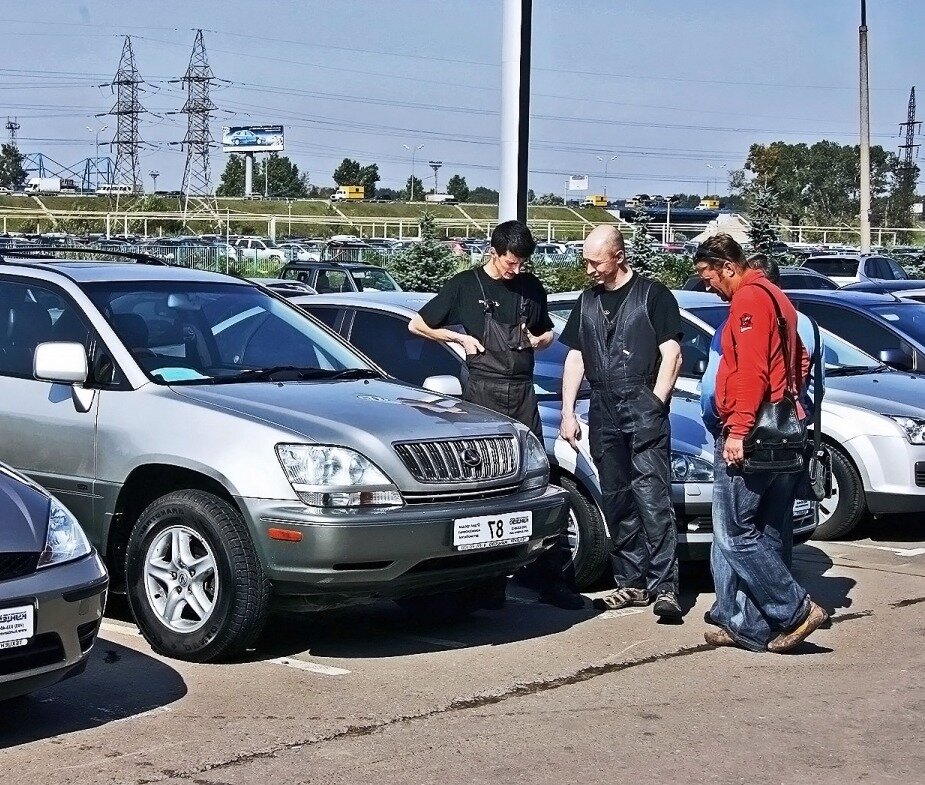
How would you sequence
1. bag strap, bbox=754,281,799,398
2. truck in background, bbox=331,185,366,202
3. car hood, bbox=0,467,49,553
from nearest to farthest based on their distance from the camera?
car hood, bbox=0,467,49,553 → bag strap, bbox=754,281,799,398 → truck in background, bbox=331,185,366,202

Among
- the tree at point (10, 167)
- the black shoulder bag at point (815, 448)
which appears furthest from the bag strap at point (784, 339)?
the tree at point (10, 167)

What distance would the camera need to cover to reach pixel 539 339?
7699mm

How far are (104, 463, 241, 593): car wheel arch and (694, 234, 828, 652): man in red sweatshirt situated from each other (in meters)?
2.35

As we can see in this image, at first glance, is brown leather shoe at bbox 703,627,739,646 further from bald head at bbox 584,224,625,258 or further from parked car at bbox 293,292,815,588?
bald head at bbox 584,224,625,258

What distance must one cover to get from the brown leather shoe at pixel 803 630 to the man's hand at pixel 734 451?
2.53 ft

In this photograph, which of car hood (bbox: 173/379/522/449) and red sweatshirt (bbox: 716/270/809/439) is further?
red sweatshirt (bbox: 716/270/809/439)

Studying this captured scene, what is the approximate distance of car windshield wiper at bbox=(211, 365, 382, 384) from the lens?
6797 millimetres

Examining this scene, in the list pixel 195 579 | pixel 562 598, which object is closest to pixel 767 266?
pixel 562 598

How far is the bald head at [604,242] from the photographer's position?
725 cm

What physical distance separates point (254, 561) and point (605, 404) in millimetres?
2151

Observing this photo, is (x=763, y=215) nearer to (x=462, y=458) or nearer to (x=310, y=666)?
(x=462, y=458)

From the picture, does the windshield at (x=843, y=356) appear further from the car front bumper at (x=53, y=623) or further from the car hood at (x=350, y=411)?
the car front bumper at (x=53, y=623)

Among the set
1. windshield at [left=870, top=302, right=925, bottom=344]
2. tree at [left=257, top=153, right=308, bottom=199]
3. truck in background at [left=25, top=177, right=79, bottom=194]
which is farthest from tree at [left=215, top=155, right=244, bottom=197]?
windshield at [left=870, top=302, right=925, bottom=344]

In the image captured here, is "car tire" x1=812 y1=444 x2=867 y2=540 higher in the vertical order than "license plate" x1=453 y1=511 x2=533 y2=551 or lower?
lower
